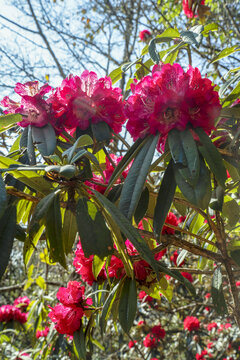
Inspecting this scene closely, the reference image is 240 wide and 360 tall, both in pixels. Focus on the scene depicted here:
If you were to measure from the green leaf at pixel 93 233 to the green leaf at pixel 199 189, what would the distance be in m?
0.15

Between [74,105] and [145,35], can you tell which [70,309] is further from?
[145,35]

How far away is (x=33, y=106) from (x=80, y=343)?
68cm

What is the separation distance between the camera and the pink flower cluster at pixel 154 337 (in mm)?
2742

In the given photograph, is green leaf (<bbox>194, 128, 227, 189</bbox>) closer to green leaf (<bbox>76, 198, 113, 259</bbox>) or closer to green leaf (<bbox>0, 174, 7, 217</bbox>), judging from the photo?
green leaf (<bbox>76, 198, 113, 259</bbox>)

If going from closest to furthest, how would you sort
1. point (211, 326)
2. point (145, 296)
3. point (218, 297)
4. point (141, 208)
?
1. point (141, 208)
2. point (218, 297)
3. point (145, 296)
4. point (211, 326)

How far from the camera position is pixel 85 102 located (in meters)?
0.80

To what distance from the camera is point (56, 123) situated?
31.4 inches

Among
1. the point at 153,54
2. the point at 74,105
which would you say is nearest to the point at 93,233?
the point at 74,105

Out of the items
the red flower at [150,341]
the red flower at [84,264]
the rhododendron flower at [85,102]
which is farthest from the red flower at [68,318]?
the red flower at [150,341]

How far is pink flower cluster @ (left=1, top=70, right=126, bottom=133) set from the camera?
79cm

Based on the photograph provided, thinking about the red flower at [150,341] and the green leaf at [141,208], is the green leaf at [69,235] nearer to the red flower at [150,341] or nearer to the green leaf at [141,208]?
the green leaf at [141,208]

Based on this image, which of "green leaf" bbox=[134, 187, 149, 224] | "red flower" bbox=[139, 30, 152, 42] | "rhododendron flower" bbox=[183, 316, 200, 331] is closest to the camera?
"green leaf" bbox=[134, 187, 149, 224]

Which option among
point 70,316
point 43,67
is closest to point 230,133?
point 70,316

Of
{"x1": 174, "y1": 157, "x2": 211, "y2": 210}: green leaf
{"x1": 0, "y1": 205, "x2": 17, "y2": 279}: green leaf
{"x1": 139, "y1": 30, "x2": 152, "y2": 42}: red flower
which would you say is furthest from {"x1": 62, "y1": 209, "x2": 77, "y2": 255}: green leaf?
{"x1": 139, "y1": 30, "x2": 152, "y2": 42}: red flower
